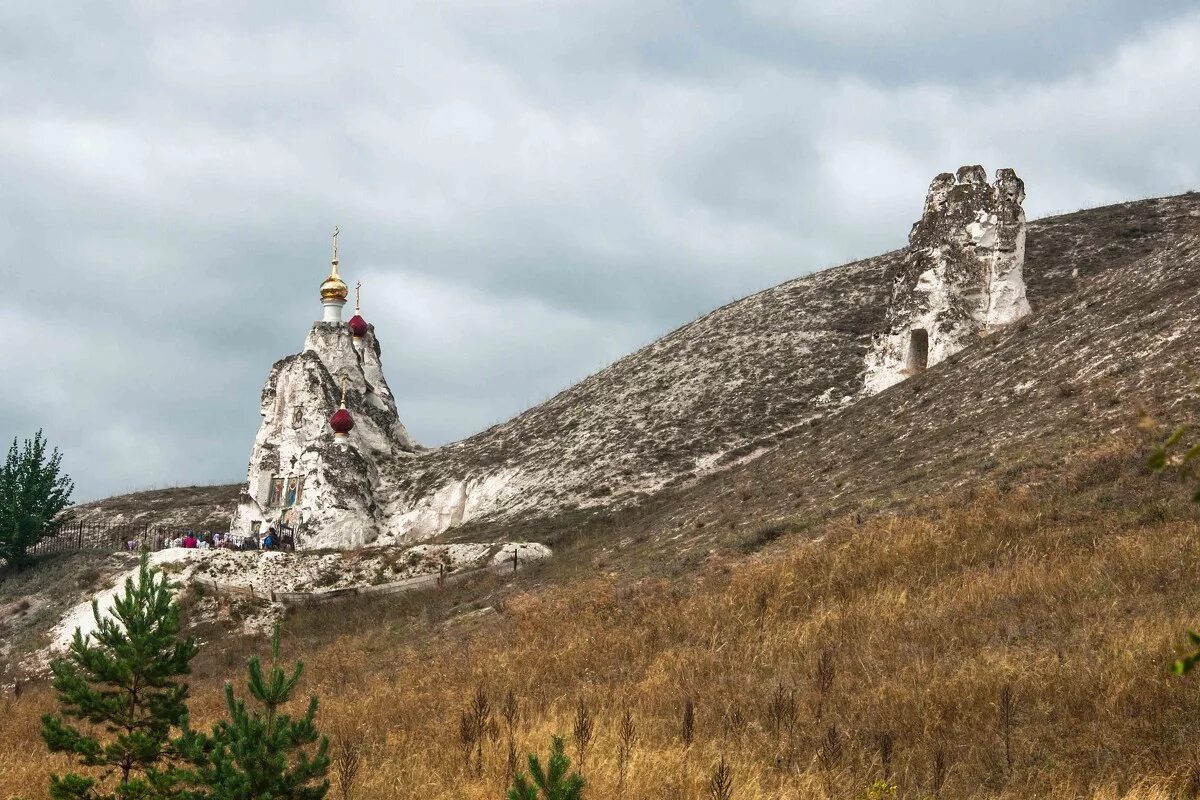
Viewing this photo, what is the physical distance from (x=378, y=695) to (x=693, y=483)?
2258 cm

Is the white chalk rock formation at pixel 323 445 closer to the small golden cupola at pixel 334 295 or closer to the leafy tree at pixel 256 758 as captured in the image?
the small golden cupola at pixel 334 295

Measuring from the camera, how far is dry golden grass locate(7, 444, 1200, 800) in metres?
10.5

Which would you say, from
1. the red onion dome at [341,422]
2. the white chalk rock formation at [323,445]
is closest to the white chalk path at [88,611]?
the white chalk rock formation at [323,445]

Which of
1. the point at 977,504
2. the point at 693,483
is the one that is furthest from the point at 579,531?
the point at 977,504

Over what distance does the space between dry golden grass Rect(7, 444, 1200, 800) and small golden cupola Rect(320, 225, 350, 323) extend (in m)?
32.1

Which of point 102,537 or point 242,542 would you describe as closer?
point 242,542

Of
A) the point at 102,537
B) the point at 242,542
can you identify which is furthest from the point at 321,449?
the point at 102,537

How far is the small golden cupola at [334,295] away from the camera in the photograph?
175ft

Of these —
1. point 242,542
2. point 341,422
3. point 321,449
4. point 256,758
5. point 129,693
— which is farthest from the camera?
point 341,422

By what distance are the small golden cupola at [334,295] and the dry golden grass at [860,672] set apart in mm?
32109

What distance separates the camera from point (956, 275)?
3747cm

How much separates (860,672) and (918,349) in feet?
87.5

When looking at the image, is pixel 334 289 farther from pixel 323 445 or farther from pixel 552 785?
pixel 552 785

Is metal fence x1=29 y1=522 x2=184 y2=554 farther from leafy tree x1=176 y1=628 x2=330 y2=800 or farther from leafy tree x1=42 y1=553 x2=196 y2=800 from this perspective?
leafy tree x1=176 y1=628 x2=330 y2=800
